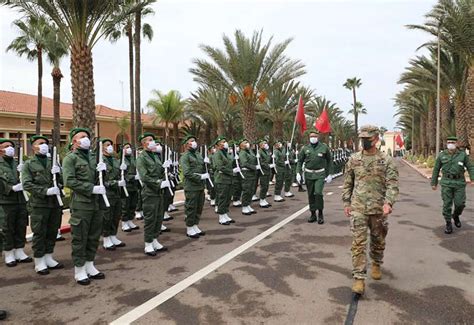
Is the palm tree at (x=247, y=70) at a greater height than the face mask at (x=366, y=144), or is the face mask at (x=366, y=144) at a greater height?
the palm tree at (x=247, y=70)

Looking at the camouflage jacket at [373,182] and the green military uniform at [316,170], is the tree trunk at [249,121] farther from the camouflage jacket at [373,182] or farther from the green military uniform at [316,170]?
the camouflage jacket at [373,182]

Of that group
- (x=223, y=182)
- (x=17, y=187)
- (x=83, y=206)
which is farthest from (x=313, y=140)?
(x=17, y=187)

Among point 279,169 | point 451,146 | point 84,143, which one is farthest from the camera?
point 279,169

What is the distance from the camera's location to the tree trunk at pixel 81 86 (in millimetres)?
11219

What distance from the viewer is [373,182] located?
436cm

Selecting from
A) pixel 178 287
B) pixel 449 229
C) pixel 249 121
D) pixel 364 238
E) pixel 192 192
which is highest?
pixel 249 121

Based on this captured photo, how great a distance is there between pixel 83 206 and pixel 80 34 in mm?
8052

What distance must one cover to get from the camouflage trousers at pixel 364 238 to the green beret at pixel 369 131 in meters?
0.87

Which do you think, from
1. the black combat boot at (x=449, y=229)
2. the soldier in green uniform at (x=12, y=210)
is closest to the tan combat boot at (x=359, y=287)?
the black combat boot at (x=449, y=229)

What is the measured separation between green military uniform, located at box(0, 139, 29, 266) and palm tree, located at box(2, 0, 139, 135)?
5.87 metres

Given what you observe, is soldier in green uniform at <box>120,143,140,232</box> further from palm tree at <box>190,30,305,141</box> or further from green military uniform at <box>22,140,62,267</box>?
palm tree at <box>190,30,305,141</box>

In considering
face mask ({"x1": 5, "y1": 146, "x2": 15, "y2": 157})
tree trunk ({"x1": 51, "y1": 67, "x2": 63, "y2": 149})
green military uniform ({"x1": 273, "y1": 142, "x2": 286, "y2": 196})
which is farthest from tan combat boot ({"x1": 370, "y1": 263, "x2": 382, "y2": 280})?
tree trunk ({"x1": 51, "y1": 67, "x2": 63, "y2": 149})

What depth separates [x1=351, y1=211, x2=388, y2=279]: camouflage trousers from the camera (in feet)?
13.5

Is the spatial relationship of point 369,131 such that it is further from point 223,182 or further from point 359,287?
point 223,182
